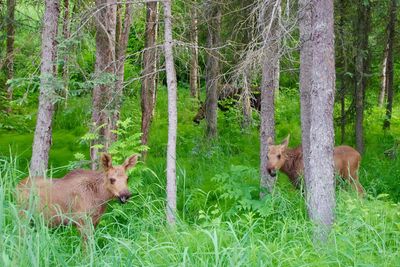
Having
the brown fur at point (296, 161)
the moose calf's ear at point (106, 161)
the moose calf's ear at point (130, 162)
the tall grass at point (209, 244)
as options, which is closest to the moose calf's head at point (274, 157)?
the brown fur at point (296, 161)

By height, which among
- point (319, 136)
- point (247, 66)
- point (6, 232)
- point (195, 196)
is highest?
point (247, 66)

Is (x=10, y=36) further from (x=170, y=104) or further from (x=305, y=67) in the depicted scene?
(x=305, y=67)

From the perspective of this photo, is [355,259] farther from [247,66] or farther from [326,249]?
[247,66]

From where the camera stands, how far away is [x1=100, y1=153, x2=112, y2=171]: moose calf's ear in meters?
9.51

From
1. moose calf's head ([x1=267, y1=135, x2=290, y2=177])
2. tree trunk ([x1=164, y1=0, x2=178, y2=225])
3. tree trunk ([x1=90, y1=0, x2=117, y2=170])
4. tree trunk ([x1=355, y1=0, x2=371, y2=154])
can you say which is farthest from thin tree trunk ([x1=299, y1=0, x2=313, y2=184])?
tree trunk ([x1=355, y1=0, x2=371, y2=154])

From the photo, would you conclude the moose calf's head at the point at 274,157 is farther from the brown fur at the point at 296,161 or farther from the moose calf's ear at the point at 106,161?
the moose calf's ear at the point at 106,161

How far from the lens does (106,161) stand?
9633 millimetres

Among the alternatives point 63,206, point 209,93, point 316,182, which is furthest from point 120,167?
point 209,93

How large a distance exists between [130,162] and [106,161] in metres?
0.37

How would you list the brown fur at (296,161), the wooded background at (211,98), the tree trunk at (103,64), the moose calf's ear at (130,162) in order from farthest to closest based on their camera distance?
the tree trunk at (103,64)
the brown fur at (296,161)
the moose calf's ear at (130,162)
the wooded background at (211,98)

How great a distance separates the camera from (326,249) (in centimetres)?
700

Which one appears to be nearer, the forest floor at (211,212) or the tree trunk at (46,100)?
the forest floor at (211,212)

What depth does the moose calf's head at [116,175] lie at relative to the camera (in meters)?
9.51

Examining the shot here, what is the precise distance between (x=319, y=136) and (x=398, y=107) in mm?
15897
